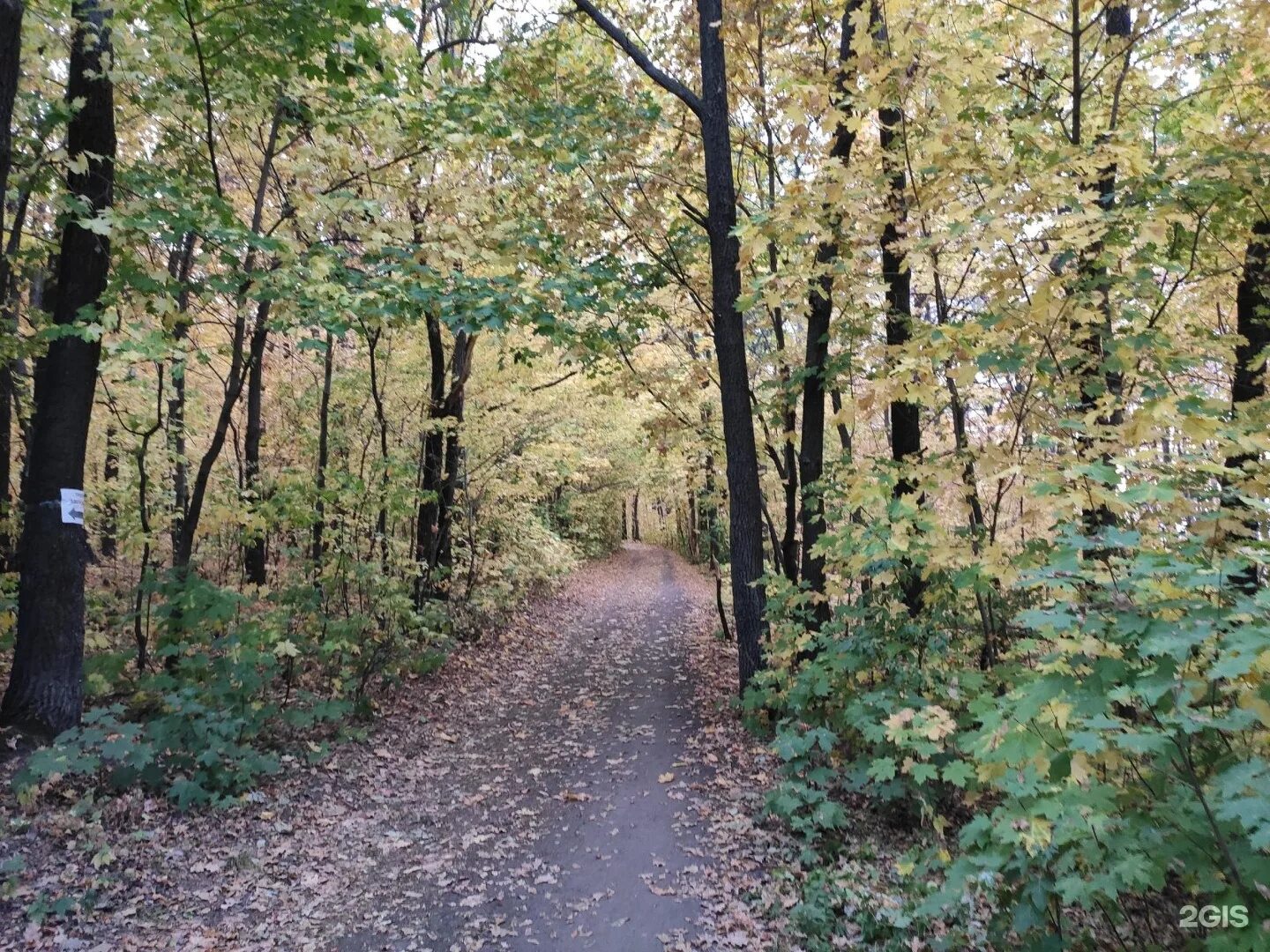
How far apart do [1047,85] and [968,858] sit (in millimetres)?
7082

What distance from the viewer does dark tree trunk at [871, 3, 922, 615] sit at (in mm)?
5637

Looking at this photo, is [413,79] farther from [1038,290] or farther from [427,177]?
[1038,290]

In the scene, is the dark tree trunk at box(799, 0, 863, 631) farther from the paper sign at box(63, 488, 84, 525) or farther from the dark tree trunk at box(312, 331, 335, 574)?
the paper sign at box(63, 488, 84, 525)

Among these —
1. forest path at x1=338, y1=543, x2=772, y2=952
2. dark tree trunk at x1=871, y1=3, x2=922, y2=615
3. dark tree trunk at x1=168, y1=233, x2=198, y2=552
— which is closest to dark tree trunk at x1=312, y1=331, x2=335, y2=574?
dark tree trunk at x1=168, y1=233, x2=198, y2=552

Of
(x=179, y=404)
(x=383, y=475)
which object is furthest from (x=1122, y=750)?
(x=179, y=404)

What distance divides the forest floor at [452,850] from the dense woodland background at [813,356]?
48 cm

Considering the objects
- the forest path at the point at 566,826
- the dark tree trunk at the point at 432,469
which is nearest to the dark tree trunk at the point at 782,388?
the forest path at the point at 566,826

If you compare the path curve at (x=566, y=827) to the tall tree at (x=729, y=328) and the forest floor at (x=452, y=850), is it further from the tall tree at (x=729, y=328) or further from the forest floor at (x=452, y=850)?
the tall tree at (x=729, y=328)

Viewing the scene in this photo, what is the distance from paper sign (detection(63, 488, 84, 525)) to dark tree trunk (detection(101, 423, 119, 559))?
5029mm

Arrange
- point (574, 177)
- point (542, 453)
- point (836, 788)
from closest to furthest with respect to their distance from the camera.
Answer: point (836, 788)
point (574, 177)
point (542, 453)

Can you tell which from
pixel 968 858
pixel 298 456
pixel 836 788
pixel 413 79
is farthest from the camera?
pixel 298 456

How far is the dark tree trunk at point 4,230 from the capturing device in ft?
12.6

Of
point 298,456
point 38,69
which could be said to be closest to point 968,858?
point 38,69

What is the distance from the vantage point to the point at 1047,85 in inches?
264
